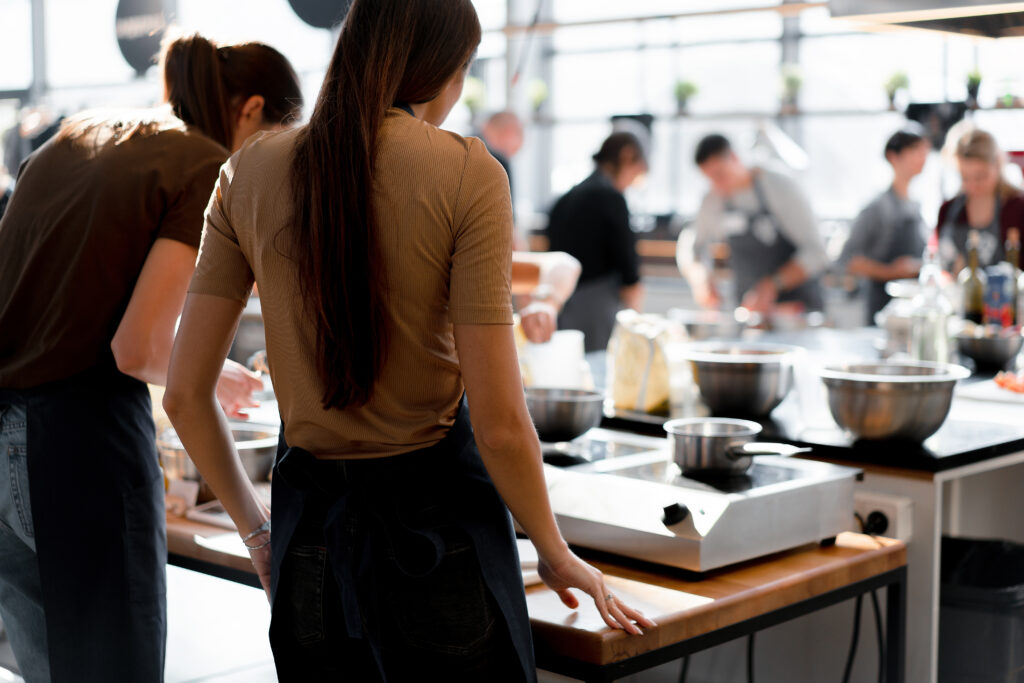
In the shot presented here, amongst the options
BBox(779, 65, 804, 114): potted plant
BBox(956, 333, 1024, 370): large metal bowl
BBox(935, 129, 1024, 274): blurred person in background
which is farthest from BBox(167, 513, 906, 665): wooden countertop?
BBox(779, 65, 804, 114): potted plant

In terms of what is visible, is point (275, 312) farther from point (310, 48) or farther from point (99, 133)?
point (310, 48)

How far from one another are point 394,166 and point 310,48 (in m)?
9.11

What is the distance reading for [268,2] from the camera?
746 cm

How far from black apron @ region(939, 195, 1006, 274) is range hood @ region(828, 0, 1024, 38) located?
1.37 meters

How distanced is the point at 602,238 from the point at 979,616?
9.44 feet

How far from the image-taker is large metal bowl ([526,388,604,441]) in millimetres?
2006

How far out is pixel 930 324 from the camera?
2.84 m

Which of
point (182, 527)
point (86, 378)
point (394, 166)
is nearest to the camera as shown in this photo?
point (394, 166)

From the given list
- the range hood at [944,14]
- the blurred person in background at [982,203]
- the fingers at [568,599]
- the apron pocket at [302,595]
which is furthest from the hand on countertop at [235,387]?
the blurred person in background at [982,203]

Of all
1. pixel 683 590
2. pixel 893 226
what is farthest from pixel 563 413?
pixel 893 226

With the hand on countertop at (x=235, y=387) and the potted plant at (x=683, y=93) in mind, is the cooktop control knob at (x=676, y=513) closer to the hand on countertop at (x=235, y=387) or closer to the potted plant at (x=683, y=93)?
the hand on countertop at (x=235, y=387)

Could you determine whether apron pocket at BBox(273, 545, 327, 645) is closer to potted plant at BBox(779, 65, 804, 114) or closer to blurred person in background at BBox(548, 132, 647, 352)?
blurred person in background at BBox(548, 132, 647, 352)

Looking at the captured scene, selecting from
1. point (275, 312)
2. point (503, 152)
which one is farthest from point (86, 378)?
point (503, 152)

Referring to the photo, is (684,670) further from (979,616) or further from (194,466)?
(194,466)
